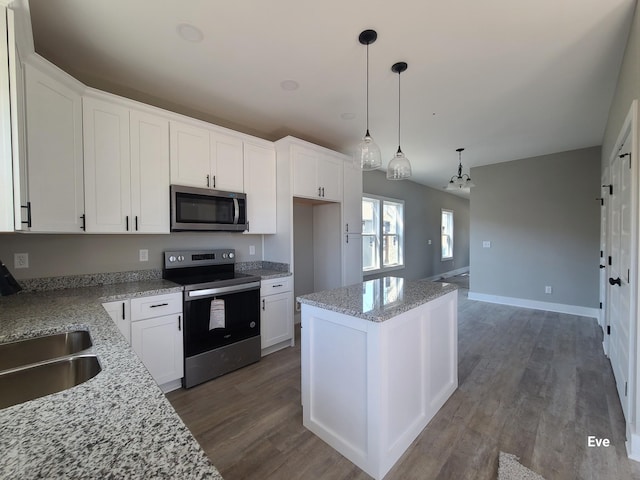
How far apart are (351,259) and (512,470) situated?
2.67 meters

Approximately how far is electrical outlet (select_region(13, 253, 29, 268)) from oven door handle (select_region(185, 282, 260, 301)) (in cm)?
117

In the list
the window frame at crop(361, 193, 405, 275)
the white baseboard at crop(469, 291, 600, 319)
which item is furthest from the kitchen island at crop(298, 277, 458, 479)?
the white baseboard at crop(469, 291, 600, 319)

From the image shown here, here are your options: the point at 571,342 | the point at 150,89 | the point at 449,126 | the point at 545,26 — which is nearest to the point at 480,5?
the point at 545,26

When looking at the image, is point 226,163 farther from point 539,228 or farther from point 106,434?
point 539,228

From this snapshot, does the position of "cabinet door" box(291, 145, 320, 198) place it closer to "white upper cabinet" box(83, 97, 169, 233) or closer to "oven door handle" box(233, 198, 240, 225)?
"oven door handle" box(233, 198, 240, 225)

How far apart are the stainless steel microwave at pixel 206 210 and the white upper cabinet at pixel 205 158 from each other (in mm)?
83

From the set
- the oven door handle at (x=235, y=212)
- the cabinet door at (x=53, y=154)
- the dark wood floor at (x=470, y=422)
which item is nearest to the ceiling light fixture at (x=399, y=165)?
the oven door handle at (x=235, y=212)

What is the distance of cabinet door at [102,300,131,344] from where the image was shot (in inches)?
80.3

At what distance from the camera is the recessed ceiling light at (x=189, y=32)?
1827mm

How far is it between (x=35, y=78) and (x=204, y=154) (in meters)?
1.20

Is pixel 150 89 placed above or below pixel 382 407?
above

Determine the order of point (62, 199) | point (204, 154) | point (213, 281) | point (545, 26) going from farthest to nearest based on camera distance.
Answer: point (204, 154) < point (213, 281) < point (62, 199) < point (545, 26)

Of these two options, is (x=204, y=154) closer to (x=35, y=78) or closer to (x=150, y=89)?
(x=150, y=89)

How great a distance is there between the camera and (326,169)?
3613 mm
